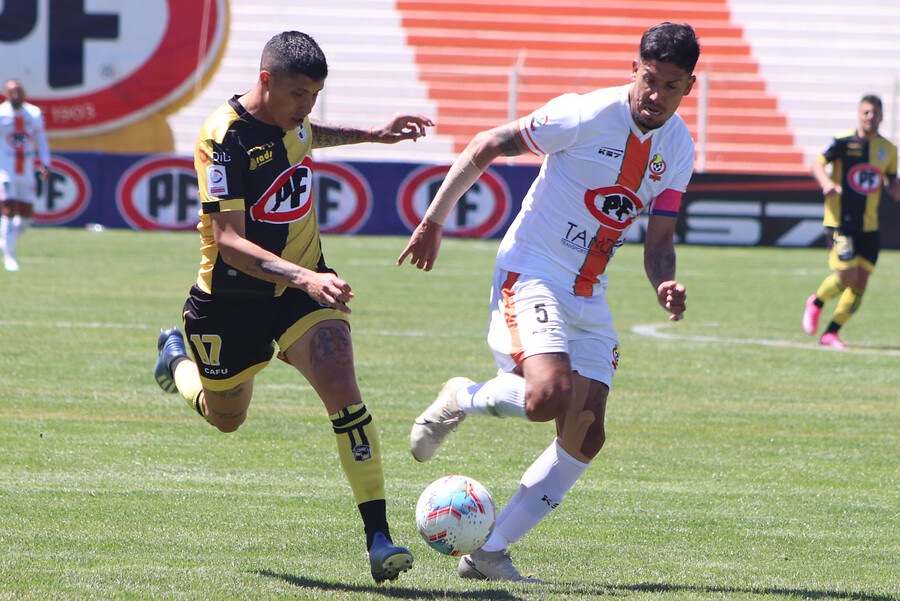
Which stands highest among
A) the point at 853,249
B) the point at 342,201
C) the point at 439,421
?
the point at 439,421

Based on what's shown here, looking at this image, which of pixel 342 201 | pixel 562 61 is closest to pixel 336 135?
pixel 342 201

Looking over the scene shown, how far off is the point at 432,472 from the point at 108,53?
2297 cm

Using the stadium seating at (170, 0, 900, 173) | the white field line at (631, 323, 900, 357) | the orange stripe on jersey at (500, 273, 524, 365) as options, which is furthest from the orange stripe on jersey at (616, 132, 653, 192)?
the stadium seating at (170, 0, 900, 173)

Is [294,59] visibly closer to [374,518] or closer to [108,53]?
[374,518]

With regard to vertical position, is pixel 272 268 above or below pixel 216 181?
below

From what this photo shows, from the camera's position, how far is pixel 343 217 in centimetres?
2455

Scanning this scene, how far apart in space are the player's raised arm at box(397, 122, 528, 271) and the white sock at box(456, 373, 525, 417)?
553mm

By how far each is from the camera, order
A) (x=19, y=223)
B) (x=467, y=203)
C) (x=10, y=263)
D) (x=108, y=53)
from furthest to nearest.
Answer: (x=108, y=53)
(x=467, y=203)
(x=19, y=223)
(x=10, y=263)

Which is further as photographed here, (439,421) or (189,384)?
(189,384)

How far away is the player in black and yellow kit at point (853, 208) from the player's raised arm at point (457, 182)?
7954 mm

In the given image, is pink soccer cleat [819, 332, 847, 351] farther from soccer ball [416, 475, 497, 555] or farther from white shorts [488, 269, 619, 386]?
soccer ball [416, 475, 497, 555]

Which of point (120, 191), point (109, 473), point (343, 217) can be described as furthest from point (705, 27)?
point (109, 473)

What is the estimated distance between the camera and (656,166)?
17.1 ft

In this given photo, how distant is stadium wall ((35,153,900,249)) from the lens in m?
24.1
